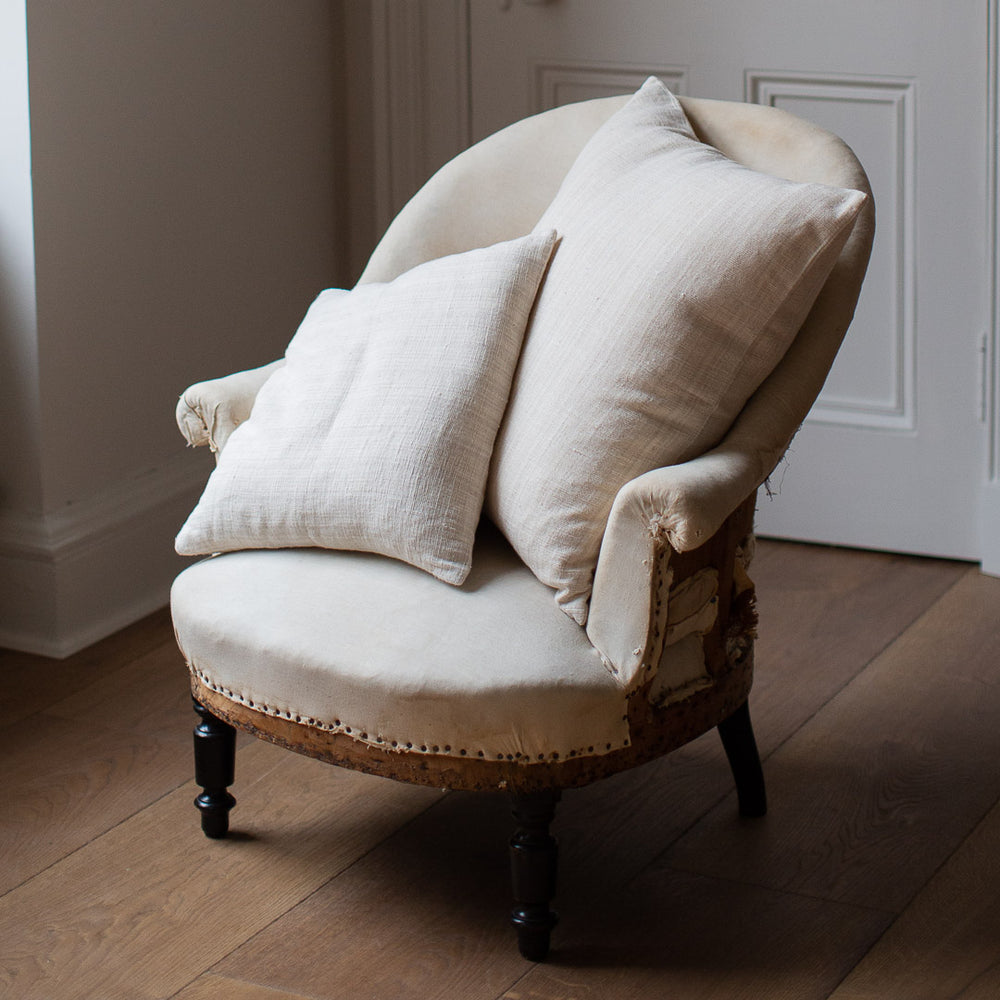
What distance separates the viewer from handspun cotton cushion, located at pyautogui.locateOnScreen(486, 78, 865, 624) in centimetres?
164

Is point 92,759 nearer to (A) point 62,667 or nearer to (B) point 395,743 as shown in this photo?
(A) point 62,667

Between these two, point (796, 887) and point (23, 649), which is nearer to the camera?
point (796, 887)

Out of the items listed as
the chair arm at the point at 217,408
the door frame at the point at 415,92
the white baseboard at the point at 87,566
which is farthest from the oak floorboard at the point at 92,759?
the door frame at the point at 415,92

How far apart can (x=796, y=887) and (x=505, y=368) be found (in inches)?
28.3

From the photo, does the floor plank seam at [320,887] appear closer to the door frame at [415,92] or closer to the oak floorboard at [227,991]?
the oak floorboard at [227,991]

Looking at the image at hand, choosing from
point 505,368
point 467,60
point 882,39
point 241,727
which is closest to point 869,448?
point 882,39

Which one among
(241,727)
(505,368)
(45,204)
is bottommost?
(241,727)

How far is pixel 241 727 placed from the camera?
1.79m

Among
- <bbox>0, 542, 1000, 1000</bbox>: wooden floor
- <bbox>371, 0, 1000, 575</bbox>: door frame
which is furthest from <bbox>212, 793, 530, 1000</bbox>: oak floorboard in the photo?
<bbox>371, 0, 1000, 575</bbox>: door frame

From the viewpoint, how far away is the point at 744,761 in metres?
1.98

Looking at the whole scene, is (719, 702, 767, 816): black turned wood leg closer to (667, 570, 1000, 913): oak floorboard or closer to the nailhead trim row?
(667, 570, 1000, 913): oak floorboard

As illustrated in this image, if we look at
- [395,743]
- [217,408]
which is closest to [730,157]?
[217,408]

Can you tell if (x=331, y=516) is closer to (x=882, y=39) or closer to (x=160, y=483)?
(x=160, y=483)

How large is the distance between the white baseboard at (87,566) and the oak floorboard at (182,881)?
0.56 meters
